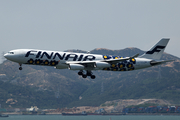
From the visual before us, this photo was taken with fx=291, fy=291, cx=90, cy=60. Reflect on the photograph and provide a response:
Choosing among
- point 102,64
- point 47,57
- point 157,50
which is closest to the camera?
point 47,57

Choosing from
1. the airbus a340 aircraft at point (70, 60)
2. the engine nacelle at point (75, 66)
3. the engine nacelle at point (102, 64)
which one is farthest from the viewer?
the engine nacelle at point (102, 64)

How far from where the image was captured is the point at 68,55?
73.6 meters

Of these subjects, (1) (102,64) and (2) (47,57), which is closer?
(2) (47,57)

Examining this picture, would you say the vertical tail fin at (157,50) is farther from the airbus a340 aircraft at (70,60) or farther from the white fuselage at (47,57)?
the white fuselage at (47,57)

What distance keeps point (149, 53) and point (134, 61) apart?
20.3 ft

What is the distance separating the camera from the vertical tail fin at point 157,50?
3354 inches

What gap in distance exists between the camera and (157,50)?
85.4 m

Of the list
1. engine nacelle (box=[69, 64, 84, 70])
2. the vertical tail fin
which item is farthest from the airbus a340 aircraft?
the vertical tail fin

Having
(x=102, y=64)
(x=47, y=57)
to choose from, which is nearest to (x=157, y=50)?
(x=102, y=64)

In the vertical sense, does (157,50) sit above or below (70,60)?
above

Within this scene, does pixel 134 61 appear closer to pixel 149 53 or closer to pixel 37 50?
pixel 149 53

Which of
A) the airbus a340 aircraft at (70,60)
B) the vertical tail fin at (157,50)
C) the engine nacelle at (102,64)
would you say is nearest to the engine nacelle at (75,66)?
the airbus a340 aircraft at (70,60)

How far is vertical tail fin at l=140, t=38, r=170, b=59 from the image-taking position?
8519 cm

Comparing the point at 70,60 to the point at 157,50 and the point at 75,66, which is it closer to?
the point at 75,66
